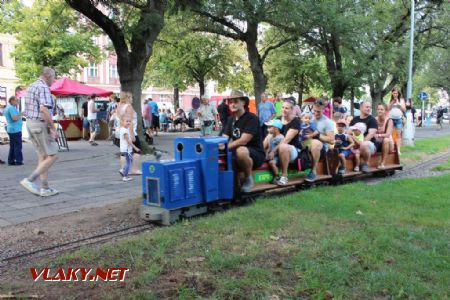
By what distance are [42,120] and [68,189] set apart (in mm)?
1543

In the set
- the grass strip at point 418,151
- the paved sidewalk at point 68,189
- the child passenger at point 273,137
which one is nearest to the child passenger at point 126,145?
the paved sidewalk at point 68,189

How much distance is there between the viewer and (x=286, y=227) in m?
5.45

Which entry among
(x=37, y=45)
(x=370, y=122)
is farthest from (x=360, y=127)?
(x=37, y=45)

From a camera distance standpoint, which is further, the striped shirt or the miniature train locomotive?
the striped shirt

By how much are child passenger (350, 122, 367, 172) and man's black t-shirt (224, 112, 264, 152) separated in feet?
10.2

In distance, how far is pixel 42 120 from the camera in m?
7.57

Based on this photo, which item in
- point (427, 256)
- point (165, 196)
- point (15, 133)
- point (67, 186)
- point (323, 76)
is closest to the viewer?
point (427, 256)

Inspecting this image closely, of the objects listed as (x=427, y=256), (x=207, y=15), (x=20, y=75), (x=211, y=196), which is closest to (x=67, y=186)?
(x=211, y=196)

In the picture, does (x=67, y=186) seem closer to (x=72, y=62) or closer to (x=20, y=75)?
(x=72, y=62)

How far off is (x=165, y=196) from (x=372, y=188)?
154 inches

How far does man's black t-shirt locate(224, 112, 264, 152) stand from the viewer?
694cm

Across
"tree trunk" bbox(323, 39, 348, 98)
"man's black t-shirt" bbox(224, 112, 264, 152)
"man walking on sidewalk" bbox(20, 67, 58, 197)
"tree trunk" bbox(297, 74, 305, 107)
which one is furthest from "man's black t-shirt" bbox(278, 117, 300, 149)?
"tree trunk" bbox(297, 74, 305, 107)

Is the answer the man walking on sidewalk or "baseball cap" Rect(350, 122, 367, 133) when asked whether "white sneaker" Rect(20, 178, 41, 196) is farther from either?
"baseball cap" Rect(350, 122, 367, 133)

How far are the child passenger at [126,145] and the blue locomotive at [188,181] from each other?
297cm
